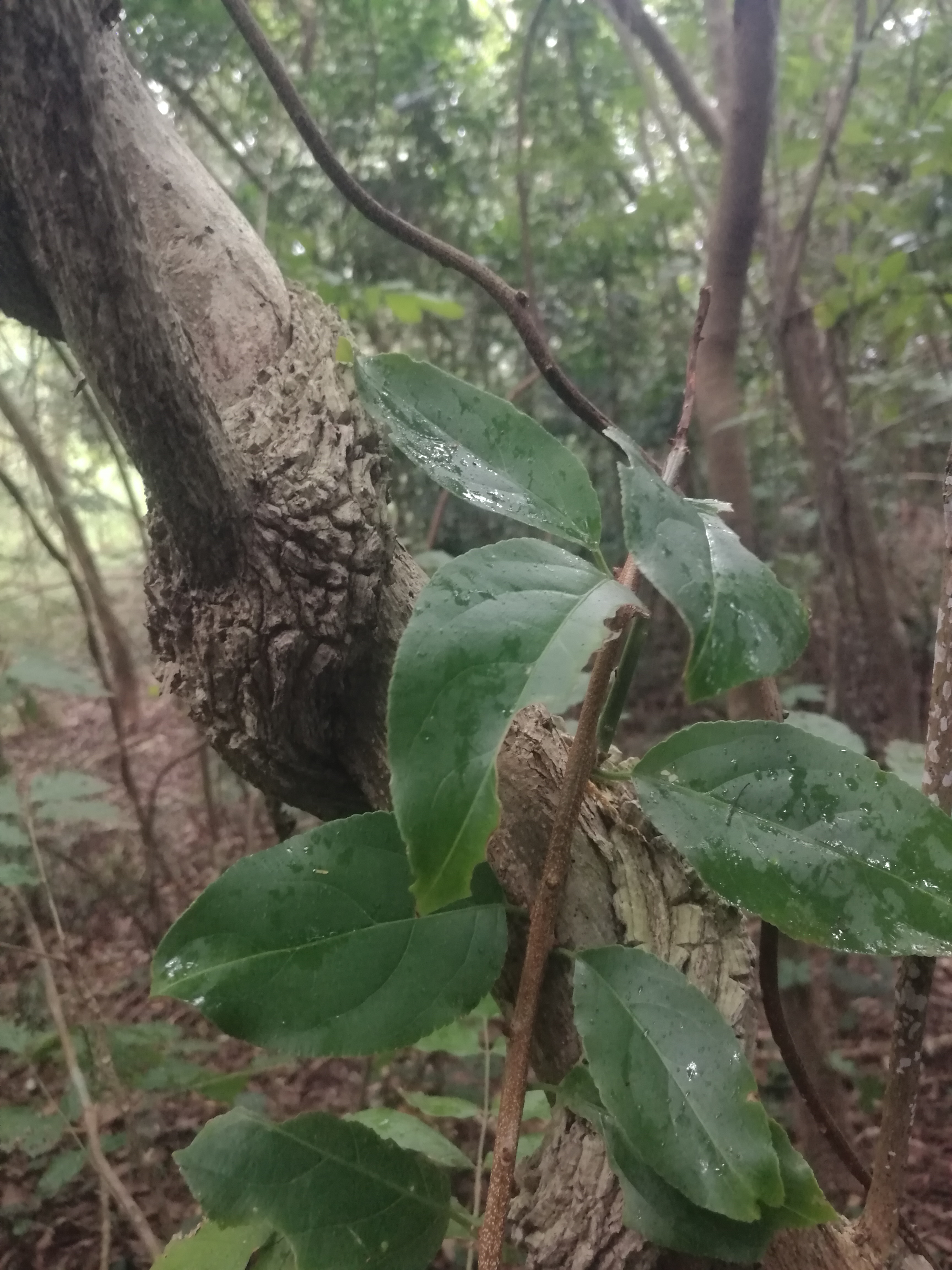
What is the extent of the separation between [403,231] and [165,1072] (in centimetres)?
137

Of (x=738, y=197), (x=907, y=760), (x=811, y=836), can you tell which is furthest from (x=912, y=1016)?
(x=738, y=197)

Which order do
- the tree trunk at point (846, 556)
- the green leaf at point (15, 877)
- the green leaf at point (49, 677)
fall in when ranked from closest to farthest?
the green leaf at point (15, 877) → the green leaf at point (49, 677) → the tree trunk at point (846, 556)

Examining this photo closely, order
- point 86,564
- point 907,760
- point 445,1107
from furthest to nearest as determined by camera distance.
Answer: point 86,564 < point 907,760 < point 445,1107

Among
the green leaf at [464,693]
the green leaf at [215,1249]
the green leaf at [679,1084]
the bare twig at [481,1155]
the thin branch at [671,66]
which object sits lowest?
the bare twig at [481,1155]

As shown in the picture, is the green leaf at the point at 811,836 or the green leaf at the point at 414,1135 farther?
the green leaf at the point at 414,1135

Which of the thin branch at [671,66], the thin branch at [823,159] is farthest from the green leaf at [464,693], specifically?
the thin branch at [671,66]

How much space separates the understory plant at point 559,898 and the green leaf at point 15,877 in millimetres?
880

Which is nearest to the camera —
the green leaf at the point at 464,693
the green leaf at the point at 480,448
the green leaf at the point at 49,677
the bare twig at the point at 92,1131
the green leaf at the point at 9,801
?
the green leaf at the point at 464,693

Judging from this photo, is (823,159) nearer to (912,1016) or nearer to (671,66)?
(671,66)

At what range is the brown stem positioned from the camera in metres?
0.40

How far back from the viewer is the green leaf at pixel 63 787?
149 cm

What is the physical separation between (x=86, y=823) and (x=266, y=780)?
2409mm

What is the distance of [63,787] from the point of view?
1.52 meters

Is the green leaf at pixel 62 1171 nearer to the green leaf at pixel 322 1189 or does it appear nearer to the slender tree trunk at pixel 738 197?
the green leaf at pixel 322 1189
